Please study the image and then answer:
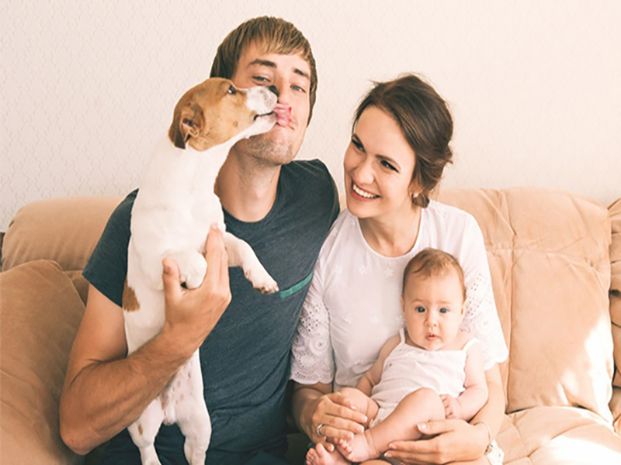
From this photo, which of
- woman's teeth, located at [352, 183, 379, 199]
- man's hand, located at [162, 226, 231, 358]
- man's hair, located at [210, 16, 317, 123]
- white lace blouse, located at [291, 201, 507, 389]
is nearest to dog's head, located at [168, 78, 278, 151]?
man's hand, located at [162, 226, 231, 358]

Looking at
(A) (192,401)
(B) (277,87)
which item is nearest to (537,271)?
(B) (277,87)

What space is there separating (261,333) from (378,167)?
484mm

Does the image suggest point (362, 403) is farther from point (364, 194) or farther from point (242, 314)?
point (364, 194)

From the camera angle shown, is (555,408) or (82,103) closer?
(555,408)

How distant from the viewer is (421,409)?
1.41 metres

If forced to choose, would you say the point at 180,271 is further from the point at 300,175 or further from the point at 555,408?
the point at 555,408

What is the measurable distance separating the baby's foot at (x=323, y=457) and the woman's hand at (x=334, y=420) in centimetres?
2

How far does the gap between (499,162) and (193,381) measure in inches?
59.1

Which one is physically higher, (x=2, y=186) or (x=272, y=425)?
(x=2, y=186)

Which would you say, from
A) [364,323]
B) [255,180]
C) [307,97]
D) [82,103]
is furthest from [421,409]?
[82,103]

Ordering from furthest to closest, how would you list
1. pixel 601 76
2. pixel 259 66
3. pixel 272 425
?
pixel 601 76 < pixel 272 425 < pixel 259 66

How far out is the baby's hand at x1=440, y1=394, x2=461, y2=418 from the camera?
149 centimetres

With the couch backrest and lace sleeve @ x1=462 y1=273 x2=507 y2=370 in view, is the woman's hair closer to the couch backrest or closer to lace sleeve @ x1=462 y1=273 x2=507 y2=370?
lace sleeve @ x1=462 y1=273 x2=507 y2=370

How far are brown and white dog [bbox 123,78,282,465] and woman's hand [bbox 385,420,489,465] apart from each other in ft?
1.57
